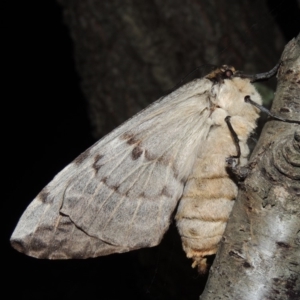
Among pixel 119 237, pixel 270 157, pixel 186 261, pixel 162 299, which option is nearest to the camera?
pixel 270 157

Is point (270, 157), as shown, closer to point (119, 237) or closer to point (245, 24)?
point (119, 237)

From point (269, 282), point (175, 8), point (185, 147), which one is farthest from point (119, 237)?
point (175, 8)

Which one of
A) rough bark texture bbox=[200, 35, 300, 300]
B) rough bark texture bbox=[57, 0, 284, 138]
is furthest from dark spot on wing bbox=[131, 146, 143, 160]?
rough bark texture bbox=[57, 0, 284, 138]

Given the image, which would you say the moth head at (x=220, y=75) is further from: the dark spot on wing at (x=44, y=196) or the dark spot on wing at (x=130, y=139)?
the dark spot on wing at (x=44, y=196)

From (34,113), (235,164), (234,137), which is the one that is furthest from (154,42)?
(235,164)

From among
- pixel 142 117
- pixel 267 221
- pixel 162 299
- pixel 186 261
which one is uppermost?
pixel 142 117

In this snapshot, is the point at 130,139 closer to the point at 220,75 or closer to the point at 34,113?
the point at 220,75

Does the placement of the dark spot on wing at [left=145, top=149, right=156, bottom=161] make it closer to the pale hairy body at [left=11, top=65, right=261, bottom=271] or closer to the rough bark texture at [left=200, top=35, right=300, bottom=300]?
the pale hairy body at [left=11, top=65, right=261, bottom=271]
